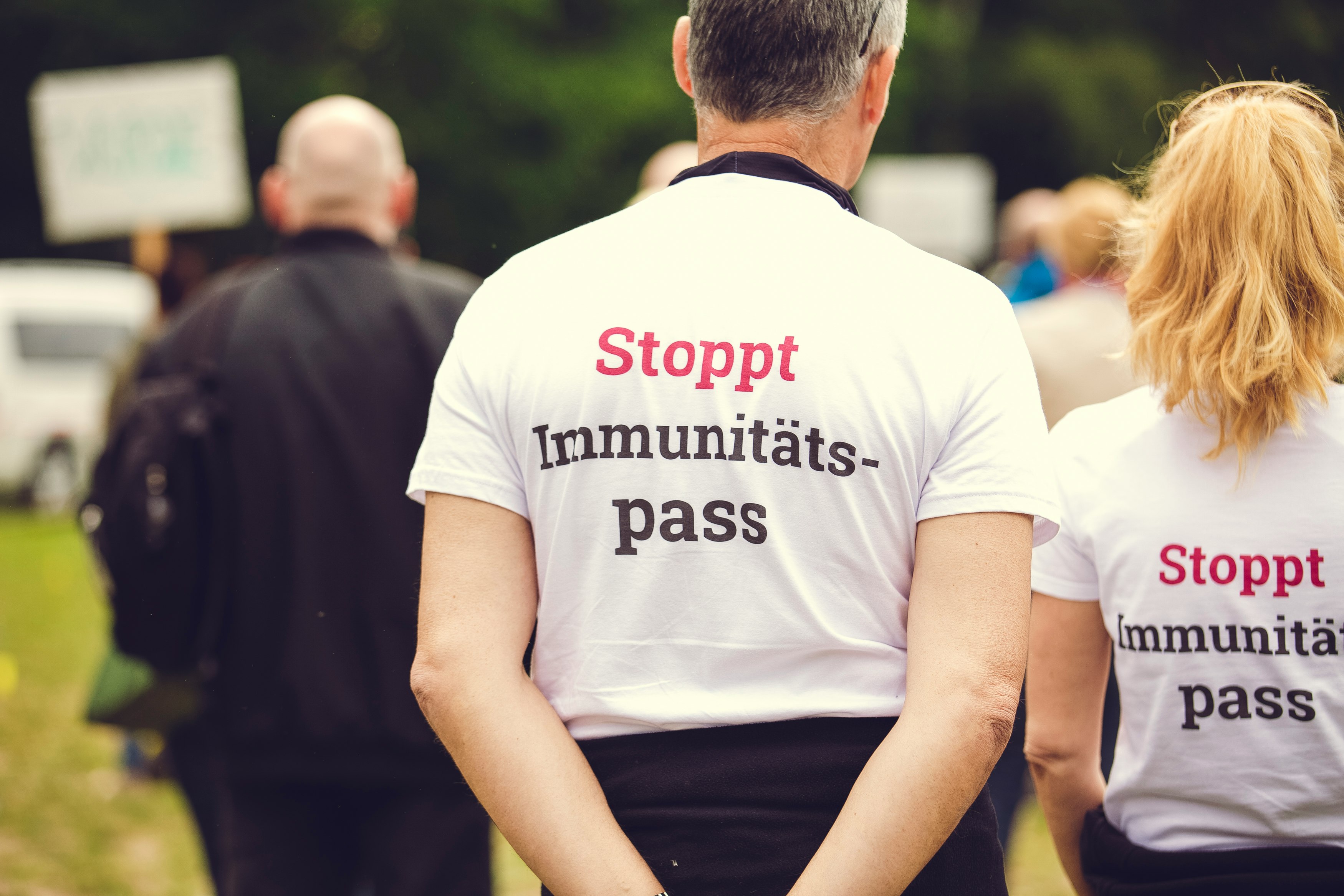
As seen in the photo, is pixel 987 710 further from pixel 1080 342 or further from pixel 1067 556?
pixel 1080 342

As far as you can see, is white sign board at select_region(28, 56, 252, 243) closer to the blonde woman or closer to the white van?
the blonde woman

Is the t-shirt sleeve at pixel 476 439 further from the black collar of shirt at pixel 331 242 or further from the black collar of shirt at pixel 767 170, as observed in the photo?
the black collar of shirt at pixel 331 242

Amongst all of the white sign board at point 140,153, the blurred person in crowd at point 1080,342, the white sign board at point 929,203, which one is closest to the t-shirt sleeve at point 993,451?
the blurred person in crowd at point 1080,342

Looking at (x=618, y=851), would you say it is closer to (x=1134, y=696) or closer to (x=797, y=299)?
(x=797, y=299)

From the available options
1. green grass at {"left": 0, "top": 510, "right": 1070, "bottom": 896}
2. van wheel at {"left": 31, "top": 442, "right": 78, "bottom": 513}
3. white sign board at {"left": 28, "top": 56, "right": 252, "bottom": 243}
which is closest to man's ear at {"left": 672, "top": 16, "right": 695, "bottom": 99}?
green grass at {"left": 0, "top": 510, "right": 1070, "bottom": 896}

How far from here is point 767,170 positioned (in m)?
1.56

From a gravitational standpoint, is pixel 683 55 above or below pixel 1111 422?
above

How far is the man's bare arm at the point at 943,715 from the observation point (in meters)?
1.42

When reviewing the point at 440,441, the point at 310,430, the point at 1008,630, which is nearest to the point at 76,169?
the point at 310,430

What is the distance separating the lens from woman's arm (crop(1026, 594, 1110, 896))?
1.92 m

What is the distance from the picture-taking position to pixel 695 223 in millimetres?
1535

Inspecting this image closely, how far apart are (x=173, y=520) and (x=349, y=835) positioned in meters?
0.74

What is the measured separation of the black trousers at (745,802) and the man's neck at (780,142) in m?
0.65

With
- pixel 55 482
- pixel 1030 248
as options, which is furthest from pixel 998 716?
pixel 55 482
